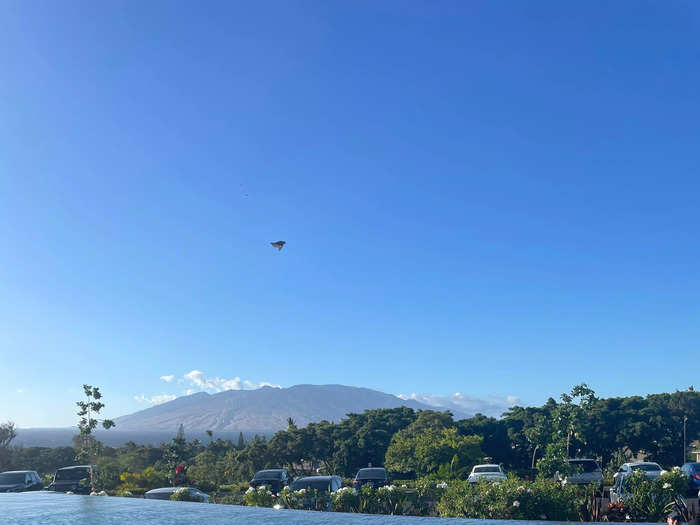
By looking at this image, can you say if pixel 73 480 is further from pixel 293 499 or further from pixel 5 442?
pixel 5 442

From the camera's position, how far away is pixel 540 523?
1242 centimetres

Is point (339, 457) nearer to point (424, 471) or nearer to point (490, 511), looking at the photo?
point (424, 471)

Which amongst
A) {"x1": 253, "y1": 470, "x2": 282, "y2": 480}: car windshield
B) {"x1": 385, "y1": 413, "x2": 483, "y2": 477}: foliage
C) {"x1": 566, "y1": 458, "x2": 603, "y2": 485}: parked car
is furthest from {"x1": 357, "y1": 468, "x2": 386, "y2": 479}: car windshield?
{"x1": 385, "y1": 413, "x2": 483, "y2": 477}: foliage

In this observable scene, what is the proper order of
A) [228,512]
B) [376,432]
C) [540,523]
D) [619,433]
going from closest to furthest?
1. [540,523]
2. [228,512]
3. [619,433]
4. [376,432]

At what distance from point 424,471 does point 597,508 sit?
25696 millimetres

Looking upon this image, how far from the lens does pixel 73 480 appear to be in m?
29.5

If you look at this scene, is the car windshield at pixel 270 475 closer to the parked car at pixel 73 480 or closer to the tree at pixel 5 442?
the parked car at pixel 73 480

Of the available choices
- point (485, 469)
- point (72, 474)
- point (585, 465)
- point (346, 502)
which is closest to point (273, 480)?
point (346, 502)

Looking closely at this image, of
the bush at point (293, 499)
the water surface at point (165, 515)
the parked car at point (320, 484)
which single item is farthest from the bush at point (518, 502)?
the parked car at point (320, 484)

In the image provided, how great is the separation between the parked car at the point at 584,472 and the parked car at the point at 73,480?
21.6 m

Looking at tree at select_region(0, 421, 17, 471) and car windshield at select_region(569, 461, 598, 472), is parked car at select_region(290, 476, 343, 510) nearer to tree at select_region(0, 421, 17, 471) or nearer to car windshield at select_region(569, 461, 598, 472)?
car windshield at select_region(569, 461, 598, 472)

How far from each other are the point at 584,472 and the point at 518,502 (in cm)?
1546

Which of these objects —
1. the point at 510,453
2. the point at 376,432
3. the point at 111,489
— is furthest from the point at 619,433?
the point at 111,489

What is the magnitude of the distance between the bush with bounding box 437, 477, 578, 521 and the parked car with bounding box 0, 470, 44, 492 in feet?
68.1
